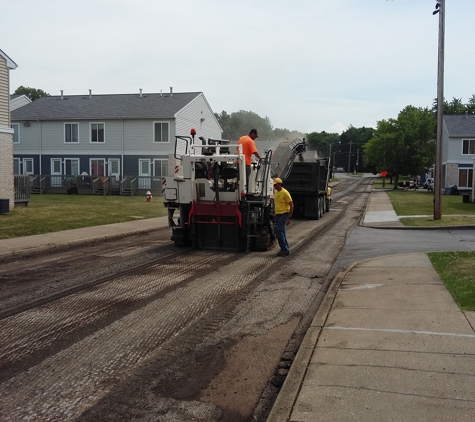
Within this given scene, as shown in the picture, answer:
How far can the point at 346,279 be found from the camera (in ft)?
31.7

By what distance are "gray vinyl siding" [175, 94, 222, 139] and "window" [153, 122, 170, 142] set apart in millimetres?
827

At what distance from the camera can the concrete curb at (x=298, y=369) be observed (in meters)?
4.29

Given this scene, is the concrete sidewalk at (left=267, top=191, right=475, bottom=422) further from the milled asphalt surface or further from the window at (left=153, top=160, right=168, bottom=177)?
the window at (left=153, top=160, right=168, bottom=177)

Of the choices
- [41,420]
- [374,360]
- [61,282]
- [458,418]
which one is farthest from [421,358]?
[61,282]

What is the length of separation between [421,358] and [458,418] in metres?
1.36

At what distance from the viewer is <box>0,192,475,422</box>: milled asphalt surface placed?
4281mm

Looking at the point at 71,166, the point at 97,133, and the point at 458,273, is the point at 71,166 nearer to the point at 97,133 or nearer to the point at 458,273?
the point at 97,133

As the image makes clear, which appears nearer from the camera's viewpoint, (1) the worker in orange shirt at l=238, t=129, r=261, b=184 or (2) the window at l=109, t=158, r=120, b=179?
(1) the worker in orange shirt at l=238, t=129, r=261, b=184

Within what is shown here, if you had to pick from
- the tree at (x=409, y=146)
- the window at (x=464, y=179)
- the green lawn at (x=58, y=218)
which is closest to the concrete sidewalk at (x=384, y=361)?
the green lawn at (x=58, y=218)

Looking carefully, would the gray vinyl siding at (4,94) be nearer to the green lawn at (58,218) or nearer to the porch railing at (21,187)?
the porch railing at (21,187)

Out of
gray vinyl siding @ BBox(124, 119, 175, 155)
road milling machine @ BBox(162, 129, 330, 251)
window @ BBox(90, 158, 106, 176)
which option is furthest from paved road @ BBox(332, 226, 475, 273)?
window @ BBox(90, 158, 106, 176)

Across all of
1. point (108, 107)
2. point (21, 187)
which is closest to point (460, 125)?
point (108, 107)

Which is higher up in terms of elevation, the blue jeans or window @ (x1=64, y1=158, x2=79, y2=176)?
window @ (x1=64, y1=158, x2=79, y2=176)

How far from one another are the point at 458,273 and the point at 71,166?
125 ft
